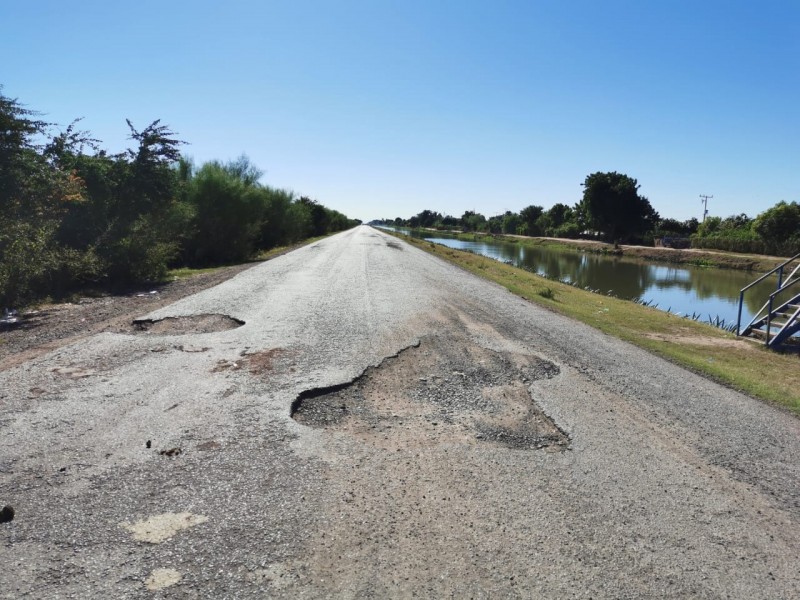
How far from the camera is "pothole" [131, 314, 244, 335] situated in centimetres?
920

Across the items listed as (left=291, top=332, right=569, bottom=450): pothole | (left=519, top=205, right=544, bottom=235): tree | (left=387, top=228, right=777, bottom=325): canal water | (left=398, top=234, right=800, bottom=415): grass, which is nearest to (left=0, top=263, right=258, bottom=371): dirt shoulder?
(left=291, top=332, right=569, bottom=450): pothole

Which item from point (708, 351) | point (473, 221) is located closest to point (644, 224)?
point (708, 351)

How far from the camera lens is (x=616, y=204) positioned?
245 ft

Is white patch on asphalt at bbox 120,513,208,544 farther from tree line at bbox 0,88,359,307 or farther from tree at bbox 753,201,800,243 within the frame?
tree at bbox 753,201,800,243

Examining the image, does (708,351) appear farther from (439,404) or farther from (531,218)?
(531,218)

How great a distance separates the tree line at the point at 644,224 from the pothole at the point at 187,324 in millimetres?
54639

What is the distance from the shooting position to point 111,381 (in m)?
6.32

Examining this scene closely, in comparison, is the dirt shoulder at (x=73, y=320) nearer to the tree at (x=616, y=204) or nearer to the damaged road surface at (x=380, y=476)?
the damaged road surface at (x=380, y=476)

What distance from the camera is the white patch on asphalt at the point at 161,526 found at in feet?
10.9

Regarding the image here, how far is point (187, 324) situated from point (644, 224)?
78735 mm

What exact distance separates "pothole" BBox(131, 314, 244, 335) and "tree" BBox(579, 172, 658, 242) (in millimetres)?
73906

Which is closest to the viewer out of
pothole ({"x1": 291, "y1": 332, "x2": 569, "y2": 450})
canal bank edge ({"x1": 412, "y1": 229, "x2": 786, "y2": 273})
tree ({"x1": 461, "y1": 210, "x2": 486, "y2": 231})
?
pothole ({"x1": 291, "y1": 332, "x2": 569, "y2": 450})

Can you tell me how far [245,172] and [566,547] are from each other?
1624 inches

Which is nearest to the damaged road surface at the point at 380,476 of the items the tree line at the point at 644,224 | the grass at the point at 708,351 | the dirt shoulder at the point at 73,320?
the grass at the point at 708,351
